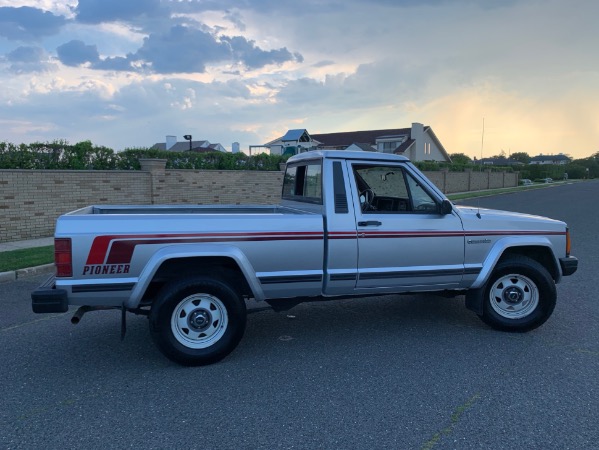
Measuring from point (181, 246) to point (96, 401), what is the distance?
55.5 inches

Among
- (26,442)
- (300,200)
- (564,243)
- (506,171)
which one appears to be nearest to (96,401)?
(26,442)

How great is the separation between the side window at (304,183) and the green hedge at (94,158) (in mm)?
8445

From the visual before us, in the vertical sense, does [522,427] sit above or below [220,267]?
below

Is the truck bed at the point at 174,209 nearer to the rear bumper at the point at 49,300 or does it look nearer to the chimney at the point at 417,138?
the rear bumper at the point at 49,300

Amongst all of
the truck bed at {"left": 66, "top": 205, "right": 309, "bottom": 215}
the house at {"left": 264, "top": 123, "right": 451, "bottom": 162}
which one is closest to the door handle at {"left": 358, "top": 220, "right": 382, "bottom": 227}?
the truck bed at {"left": 66, "top": 205, "right": 309, "bottom": 215}

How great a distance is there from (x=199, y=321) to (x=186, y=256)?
65 centimetres

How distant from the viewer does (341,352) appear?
182 inches

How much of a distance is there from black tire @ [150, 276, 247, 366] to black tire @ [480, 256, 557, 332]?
2.77 meters

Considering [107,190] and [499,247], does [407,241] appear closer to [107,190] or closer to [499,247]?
[499,247]

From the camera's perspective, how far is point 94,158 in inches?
509

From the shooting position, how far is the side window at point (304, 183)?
4980mm

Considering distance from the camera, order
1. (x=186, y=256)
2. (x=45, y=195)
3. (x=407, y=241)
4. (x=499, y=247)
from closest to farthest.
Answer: (x=186, y=256)
(x=407, y=241)
(x=499, y=247)
(x=45, y=195)

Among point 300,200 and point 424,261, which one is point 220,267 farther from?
point 424,261

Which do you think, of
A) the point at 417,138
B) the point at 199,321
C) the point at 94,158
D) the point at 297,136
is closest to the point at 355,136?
the point at 417,138
